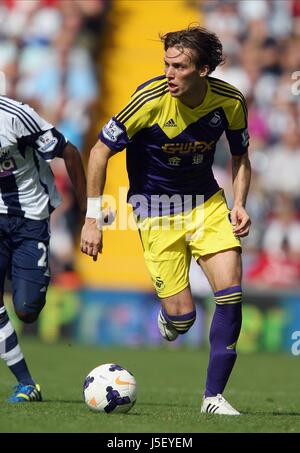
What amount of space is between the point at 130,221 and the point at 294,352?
9.78ft

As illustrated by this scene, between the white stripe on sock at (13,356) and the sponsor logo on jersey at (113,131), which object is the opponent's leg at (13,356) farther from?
the sponsor logo on jersey at (113,131)

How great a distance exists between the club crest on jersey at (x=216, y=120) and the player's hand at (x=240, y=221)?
620mm

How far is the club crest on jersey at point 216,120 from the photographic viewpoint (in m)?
7.21

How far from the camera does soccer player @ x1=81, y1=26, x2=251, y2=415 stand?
22.6 feet

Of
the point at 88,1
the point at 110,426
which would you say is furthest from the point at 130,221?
the point at 110,426

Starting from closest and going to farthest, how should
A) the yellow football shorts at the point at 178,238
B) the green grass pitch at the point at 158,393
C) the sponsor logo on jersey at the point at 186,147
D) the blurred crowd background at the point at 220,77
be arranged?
the green grass pitch at the point at 158,393, the sponsor logo on jersey at the point at 186,147, the yellow football shorts at the point at 178,238, the blurred crowd background at the point at 220,77

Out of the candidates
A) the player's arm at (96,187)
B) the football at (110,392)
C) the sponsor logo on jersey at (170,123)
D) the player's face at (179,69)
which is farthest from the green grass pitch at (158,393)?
the player's face at (179,69)

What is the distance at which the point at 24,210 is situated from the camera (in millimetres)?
7703

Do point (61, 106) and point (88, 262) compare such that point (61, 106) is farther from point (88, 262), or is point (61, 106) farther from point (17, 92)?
point (88, 262)

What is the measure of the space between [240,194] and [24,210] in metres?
1.65

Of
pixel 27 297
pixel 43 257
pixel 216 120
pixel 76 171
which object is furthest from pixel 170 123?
pixel 27 297

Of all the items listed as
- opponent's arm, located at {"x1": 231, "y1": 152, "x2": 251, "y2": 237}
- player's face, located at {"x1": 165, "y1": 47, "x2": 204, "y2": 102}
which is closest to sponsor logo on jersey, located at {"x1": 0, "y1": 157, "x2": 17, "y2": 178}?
player's face, located at {"x1": 165, "y1": 47, "x2": 204, "y2": 102}

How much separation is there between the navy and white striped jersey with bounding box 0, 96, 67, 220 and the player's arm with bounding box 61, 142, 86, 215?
0.07 metres
